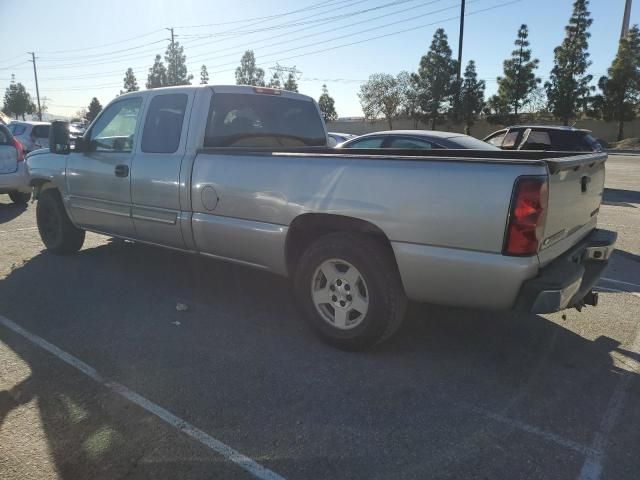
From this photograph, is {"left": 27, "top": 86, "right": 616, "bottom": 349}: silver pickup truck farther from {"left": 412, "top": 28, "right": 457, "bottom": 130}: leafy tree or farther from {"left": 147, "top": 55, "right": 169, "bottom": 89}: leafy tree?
{"left": 147, "top": 55, "right": 169, "bottom": 89}: leafy tree

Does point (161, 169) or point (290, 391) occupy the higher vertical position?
point (161, 169)

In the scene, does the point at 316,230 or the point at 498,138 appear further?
the point at 498,138

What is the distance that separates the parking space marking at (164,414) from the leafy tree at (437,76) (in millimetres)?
53156

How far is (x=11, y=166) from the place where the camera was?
1000cm

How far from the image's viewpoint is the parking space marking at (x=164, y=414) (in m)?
2.47

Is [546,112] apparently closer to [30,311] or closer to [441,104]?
[441,104]

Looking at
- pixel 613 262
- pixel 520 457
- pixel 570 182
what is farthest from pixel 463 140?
pixel 520 457

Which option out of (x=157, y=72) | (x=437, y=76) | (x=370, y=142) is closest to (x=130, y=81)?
(x=157, y=72)

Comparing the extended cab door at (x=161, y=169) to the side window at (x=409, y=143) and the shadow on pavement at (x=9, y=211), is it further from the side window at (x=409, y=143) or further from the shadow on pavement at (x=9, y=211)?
the shadow on pavement at (x=9, y=211)

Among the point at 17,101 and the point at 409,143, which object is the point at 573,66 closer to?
the point at 409,143

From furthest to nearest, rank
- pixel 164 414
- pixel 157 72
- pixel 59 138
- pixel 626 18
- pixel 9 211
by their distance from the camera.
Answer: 1. pixel 157 72
2. pixel 626 18
3. pixel 9 211
4. pixel 59 138
5. pixel 164 414

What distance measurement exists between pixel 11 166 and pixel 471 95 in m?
49.8

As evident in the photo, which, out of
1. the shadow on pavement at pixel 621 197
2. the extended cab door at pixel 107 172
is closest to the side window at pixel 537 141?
the shadow on pavement at pixel 621 197

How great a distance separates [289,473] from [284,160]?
2187 mm
